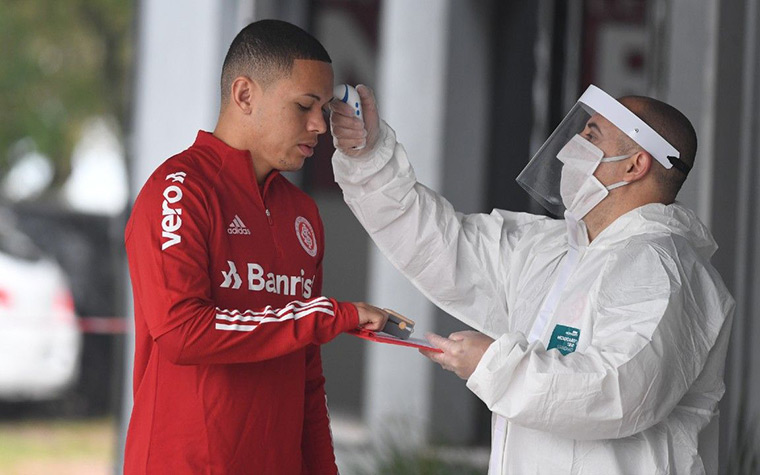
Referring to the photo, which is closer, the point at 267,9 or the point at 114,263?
the point at 267,9

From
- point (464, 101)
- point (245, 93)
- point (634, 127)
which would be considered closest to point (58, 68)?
point (464, 101)

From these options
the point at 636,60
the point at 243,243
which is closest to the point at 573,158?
the point at 243,243

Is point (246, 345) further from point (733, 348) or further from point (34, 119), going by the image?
point (34, 119)

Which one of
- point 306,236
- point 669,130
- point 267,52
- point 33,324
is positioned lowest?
point 33,324

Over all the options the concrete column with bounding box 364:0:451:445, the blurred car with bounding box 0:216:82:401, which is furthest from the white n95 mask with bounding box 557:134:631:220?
the blurred car with bounding box 0:216:82:401

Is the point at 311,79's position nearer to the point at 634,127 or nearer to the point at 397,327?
the point at 397,327

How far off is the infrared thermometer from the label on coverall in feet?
2.46

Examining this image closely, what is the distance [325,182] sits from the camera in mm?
7082

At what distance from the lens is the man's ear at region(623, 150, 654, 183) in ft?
8.70

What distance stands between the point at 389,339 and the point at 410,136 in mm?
3553

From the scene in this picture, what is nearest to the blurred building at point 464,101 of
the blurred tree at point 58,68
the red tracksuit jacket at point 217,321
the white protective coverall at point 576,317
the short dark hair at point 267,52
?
the white protective coverall at point 576,317

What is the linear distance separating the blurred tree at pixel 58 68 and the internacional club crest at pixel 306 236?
6876 mm

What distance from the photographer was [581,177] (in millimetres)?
2732

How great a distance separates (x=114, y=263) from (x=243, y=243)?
6.24 meters
